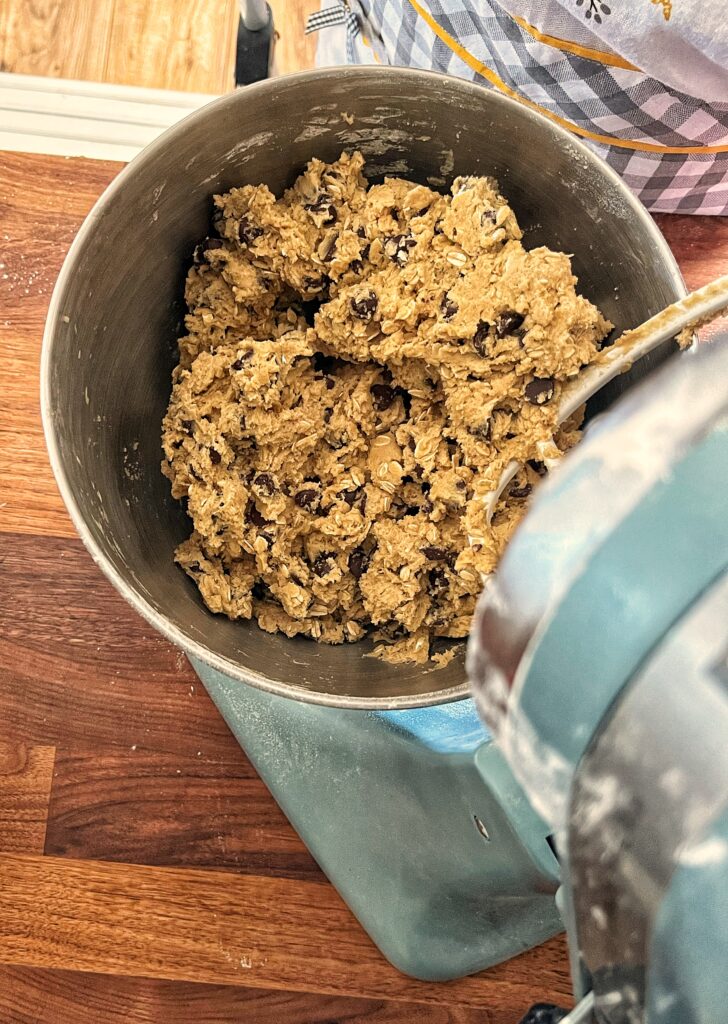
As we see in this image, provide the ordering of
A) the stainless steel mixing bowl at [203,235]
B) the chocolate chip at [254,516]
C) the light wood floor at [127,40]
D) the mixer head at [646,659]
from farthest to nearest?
the light wood floor at [127,40]
the chocolate chip at [254,516]
the stainless steel mixing bowl at [203,235]
the mixer head at [646,659]

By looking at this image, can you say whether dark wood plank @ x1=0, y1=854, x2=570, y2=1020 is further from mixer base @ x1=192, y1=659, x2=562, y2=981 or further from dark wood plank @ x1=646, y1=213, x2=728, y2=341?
dark wood plank @ x1=646, y1=213, x2=728, y2=341

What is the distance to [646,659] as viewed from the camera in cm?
23

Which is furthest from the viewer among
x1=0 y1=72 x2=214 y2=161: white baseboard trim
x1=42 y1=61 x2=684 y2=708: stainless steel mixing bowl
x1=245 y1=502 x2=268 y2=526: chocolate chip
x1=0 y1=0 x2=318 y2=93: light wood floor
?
x1=0 y1=0 x2=318 y2=93: light wood floor

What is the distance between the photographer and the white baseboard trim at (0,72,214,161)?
913mm

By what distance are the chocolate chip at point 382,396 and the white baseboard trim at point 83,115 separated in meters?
0.43

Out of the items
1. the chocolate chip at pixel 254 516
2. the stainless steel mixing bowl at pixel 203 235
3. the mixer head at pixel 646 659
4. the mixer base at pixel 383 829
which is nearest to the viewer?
the mixer head at pixel 646 659

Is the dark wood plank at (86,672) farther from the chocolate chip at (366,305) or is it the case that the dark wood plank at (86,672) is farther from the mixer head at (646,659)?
the mixer head at (646,659)

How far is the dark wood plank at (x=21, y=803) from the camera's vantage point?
871 millimetres

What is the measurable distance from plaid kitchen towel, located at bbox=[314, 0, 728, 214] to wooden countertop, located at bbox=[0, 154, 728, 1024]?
0.38m

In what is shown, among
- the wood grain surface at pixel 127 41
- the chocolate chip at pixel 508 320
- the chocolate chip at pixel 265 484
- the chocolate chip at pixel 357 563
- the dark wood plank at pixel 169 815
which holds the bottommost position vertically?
the dark wood plank at pixel 169 815

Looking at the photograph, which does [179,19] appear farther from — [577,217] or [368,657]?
[368,657]

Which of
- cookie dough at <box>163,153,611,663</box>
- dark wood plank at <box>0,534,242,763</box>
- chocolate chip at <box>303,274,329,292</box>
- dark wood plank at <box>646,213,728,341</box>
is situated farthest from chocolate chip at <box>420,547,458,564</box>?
dark wood plank at <box>646,213,728,341</box>

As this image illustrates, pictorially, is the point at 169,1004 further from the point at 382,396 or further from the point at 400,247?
the point at 400,247

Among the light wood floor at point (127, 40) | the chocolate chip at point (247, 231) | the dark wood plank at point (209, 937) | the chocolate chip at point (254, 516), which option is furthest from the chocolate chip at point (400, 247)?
the dark wood plank at point (209, 937)
